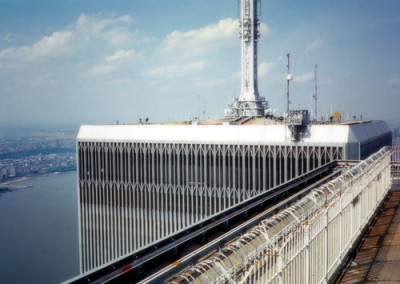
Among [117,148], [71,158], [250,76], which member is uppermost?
[250,76]

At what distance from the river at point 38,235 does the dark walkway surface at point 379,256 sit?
77.4m

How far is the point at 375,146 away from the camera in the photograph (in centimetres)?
4728

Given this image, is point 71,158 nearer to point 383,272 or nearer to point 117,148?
point 117,148

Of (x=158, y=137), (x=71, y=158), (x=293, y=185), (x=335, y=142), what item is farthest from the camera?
(x=71, y=158)

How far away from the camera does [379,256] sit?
14773 millimetres

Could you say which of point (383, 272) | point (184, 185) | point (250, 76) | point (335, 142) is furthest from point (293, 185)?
point (250, 76)

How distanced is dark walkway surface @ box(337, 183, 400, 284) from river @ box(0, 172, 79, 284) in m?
77.4

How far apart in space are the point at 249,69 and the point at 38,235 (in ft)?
225

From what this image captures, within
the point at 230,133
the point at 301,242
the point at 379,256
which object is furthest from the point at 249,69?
the point at 301,242

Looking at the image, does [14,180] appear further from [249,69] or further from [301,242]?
[301,242]

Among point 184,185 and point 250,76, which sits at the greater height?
point 250,76

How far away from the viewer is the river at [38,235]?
284 feet

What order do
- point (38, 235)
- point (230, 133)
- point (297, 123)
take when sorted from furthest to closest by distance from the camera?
point (38, 235), point (230, 133), point (297, 123)

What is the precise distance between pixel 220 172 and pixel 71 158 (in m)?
146
